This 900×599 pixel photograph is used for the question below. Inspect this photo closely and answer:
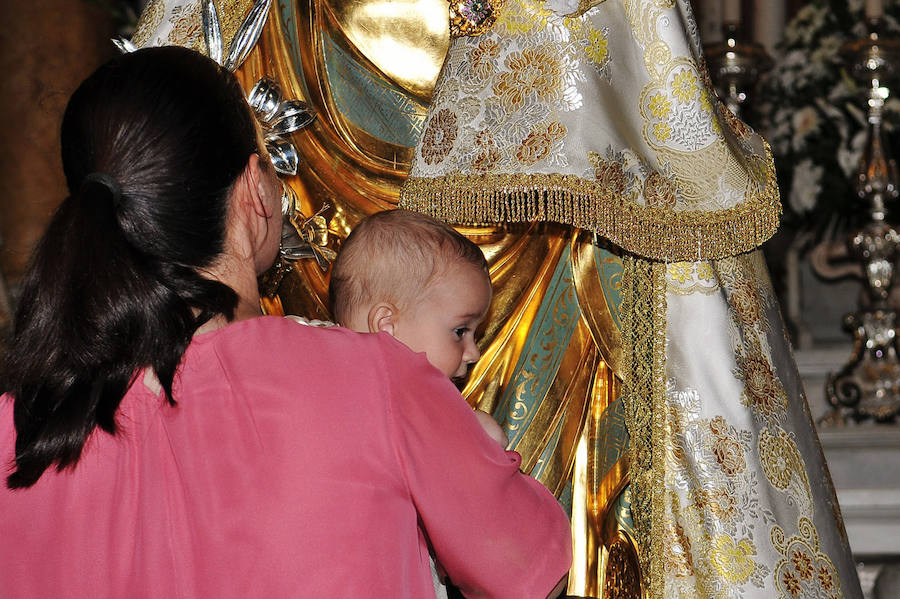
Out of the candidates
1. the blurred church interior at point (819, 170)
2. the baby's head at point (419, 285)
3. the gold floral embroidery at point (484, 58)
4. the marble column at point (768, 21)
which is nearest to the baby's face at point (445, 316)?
the baby's head at point (419, 285)

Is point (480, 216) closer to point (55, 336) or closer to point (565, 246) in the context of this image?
point (565, 246)

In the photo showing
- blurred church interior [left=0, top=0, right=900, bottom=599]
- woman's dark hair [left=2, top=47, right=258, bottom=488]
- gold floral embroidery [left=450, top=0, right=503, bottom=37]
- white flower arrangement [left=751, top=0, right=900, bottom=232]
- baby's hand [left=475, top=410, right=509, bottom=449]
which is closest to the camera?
woman's dark hair [left=2, top=47, right=258, bottom=488]

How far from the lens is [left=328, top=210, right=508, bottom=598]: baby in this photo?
1.20m

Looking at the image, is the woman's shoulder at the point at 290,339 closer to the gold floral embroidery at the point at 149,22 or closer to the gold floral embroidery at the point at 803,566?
the gold floral embroidery at the point at 803,566

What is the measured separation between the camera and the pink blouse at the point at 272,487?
86cm

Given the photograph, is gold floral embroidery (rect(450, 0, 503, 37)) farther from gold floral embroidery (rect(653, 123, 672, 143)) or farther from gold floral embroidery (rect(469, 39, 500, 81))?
gold floral embroidery (rect(653, 123, 672, 143))

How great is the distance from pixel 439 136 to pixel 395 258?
0.17 meters

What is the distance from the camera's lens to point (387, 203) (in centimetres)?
147

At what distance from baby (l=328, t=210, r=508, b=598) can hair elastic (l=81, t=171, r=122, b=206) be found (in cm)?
39

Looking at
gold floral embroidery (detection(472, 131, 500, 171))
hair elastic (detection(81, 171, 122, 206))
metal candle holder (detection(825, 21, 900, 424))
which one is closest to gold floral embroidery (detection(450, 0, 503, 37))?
gold floral embroidery (detection(472, 131, 500, 171))

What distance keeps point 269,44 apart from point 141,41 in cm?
16

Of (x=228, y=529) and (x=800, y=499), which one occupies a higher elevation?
(x=228, y=529)

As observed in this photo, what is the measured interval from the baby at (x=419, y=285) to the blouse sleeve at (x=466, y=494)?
27 centimetres

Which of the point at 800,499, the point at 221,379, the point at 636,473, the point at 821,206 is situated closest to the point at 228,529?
the point at 221,379
